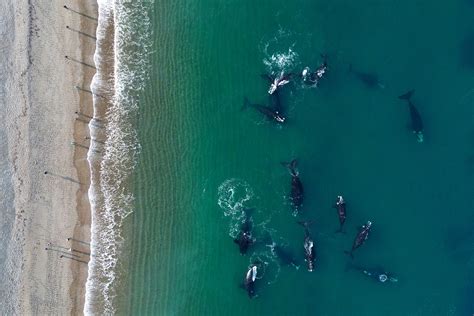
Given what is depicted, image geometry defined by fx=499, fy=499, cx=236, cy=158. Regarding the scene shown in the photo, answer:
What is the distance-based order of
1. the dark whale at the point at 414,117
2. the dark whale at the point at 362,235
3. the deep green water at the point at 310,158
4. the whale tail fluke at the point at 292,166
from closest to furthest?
the deep green water at the point at 310,158
the whale tail fluke at the point at 292,166
the dark whale at the point at 362,235
the dark whale at the point at 414,117

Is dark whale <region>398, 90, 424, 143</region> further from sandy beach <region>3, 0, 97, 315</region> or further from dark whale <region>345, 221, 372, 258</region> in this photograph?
sandy beach <region>3, 0, 97, 315</region>

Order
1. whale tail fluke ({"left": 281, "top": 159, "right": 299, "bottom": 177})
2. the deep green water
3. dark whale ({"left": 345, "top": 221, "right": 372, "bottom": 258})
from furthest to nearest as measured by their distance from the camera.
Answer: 1. dark whale ({"left": 345, "top": 221, "right": 372, "bottom": 258})
2. whale tail fluke ({"left": 281, "top": 159, "right": 299, "bottom": 177})
3. the deep green water

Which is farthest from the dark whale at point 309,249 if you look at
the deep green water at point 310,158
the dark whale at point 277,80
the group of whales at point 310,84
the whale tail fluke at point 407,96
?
the whale tail fluke at point 407,96

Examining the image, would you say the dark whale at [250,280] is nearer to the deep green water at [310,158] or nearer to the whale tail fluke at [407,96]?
the deep green water at [310,158]

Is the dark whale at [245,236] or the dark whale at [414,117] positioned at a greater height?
the dark whale at [414,117]

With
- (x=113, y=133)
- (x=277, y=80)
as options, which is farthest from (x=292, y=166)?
(x=113, y=133)

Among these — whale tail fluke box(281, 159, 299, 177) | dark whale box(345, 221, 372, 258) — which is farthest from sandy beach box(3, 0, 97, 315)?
dark whale box(345, 221, 372, 258)
